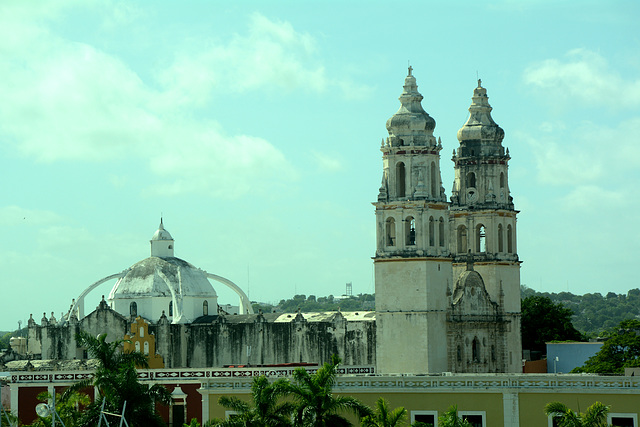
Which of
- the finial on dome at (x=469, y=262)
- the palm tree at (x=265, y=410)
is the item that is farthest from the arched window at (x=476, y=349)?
the palm tree at (x=265, y=410)

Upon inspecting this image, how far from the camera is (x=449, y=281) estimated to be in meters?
68.2

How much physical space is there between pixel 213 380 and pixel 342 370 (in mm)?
10460

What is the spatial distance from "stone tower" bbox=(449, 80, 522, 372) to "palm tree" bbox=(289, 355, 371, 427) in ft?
103

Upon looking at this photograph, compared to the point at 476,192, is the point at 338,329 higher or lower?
lower

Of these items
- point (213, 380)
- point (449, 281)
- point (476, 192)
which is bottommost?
point (213, 380)

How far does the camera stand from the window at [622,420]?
42.9m

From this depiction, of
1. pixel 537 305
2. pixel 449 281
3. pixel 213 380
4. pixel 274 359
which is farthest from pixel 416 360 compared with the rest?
pixel 537 305

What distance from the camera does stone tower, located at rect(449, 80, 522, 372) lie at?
7281 cm

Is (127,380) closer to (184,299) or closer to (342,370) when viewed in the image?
(342,370)

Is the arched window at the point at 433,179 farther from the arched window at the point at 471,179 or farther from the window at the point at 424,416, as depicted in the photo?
the window at the point at 424,416

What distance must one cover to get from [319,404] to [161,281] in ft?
135

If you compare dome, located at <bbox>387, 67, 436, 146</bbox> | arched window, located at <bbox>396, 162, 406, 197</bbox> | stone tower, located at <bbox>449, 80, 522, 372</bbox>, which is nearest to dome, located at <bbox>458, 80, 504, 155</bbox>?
stone tower, located at <bbox>449, 80, 522, 372</bbox>

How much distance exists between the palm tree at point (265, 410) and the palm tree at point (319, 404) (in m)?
0.47

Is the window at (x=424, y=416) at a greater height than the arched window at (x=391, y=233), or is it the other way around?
the arched window at (x=391, y=233)
